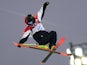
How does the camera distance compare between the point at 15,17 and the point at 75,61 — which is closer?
the point at 15,17

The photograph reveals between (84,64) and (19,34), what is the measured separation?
239 cm

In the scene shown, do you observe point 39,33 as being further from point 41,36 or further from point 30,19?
point 30,19

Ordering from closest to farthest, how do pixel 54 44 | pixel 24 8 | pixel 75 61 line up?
pixel 54 44 < pixel 24 8 < pixel 75 61

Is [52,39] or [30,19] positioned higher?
[30,19]

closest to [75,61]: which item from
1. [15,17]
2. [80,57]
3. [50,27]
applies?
[80,57]

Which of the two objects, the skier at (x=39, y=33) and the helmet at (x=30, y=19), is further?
the skier at (x=39, y=33)

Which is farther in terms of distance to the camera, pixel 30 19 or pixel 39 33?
pixel 39 33

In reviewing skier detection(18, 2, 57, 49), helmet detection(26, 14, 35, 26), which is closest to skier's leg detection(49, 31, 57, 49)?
skier detection(18, 2, 57, 49)

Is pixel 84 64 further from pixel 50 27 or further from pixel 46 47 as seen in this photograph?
pixel 46 47

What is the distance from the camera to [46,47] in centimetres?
436

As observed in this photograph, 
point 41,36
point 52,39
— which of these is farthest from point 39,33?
point 52,39

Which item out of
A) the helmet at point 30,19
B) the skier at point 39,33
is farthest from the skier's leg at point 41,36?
the helmet at point 30,19

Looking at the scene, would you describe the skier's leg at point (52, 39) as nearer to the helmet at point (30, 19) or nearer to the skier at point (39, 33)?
the skier at point (39, 33)

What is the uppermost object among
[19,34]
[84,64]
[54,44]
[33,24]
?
[33,24]
